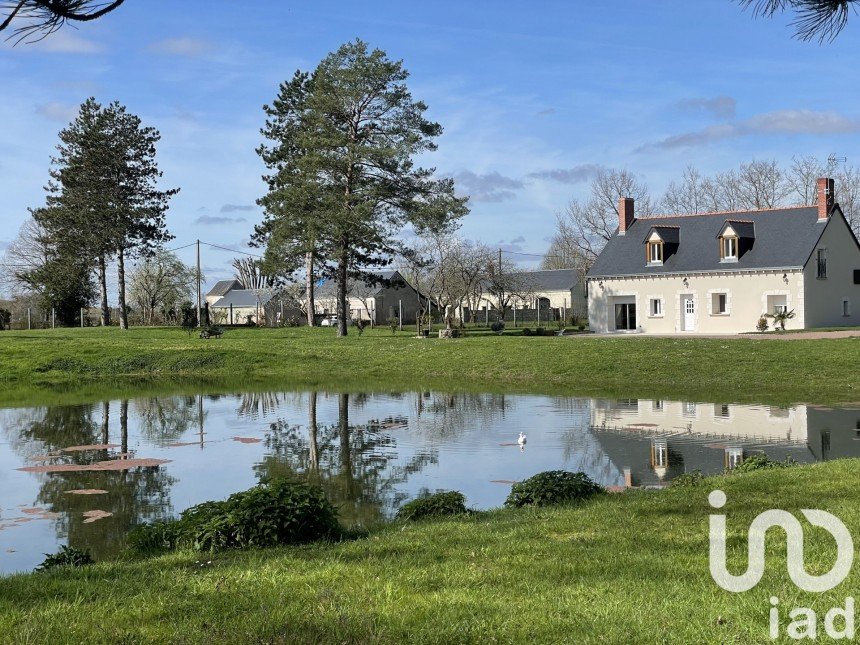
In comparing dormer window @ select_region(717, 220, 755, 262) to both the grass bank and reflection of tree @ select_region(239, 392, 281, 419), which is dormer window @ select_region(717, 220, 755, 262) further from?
reflection of tree @ select_region(239, 392, 281, 419)

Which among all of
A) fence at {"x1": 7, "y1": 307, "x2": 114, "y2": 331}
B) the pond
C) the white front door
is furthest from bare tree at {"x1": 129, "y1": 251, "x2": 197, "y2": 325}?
the pond

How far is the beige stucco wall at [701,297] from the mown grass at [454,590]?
35583 mm

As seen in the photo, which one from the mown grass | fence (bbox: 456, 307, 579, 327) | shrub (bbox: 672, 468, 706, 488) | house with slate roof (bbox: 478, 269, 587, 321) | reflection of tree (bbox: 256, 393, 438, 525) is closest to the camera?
the mown grass

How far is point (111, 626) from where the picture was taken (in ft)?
15.1

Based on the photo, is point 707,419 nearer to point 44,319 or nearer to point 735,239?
point 735,239

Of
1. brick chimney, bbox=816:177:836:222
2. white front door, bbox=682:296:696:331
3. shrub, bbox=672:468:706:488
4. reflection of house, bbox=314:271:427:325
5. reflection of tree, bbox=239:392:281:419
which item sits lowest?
reflection of tree, bbox=239:392:281:419

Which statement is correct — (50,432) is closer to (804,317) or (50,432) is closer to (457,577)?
(457,577)

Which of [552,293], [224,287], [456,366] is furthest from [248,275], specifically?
[456,366]

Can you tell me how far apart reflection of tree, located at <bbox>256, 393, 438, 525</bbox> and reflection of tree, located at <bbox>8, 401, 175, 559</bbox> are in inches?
69.1

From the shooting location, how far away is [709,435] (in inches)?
590

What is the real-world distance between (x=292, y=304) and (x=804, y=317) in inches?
1813

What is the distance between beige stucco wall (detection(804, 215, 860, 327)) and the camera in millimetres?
40281

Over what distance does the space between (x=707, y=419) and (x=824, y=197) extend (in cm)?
2833

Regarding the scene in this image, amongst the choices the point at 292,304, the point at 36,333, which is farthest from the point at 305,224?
the point at 292,304
